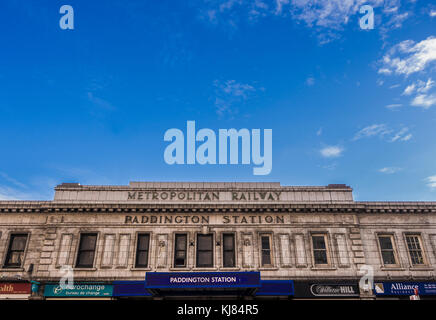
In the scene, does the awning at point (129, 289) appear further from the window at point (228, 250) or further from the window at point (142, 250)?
the window at point (228, 250)

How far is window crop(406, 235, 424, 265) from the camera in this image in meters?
22.2

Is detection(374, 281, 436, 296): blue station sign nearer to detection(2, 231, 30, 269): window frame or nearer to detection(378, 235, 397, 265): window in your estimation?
detection(378, 235, 397, 265): window

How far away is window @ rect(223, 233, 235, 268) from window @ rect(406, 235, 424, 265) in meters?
12.4

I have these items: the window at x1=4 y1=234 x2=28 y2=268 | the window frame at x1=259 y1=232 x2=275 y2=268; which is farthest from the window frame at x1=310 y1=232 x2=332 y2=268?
the window at x1=4 y1=234 x2=28 y2=268

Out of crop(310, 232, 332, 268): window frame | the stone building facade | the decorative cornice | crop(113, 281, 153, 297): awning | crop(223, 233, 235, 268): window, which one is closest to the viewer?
crop(113, 281, 153, 297): awning

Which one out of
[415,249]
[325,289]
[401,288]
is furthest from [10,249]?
[415,249]

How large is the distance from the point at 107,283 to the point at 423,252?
21672 mm

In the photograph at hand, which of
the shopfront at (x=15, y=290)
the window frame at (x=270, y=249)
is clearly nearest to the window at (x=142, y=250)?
the shopfront at (x=15, y=290)

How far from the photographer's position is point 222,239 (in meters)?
22.1

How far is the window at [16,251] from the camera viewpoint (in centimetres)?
2173

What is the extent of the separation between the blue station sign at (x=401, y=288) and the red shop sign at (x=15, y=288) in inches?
896
